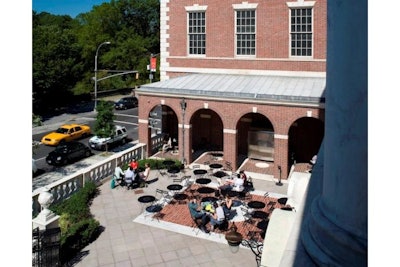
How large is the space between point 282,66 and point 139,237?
51.7 ft

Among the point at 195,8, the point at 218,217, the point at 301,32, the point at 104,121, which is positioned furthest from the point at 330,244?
the point at 104,121

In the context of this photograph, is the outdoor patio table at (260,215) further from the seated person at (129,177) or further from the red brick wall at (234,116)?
the seated person at (129,177)

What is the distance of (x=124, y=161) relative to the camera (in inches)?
935

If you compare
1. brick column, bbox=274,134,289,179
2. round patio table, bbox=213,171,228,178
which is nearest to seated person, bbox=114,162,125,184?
round patio table, bbox=213,171,228,178

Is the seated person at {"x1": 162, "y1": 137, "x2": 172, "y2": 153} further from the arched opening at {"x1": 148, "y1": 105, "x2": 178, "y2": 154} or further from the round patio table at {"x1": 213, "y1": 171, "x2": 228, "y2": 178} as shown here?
the round patio table at {"x1": 213, "y1": 171, "x2": 228, "y2": 178}

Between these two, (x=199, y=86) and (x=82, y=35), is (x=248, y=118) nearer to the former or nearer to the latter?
(x=199, y=86)

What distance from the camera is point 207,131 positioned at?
92.7 feet

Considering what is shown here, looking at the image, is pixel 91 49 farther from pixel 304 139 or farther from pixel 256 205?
pixel 256 205

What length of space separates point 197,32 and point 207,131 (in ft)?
23.2

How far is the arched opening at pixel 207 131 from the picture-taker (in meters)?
27.9

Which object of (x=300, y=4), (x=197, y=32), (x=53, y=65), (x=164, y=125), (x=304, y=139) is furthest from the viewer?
(x=53, y=65)

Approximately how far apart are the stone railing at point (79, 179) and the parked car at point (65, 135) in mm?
12965

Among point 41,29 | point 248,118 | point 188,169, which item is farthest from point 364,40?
point 41,29

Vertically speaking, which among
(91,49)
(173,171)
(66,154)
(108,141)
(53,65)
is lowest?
(173,171)
